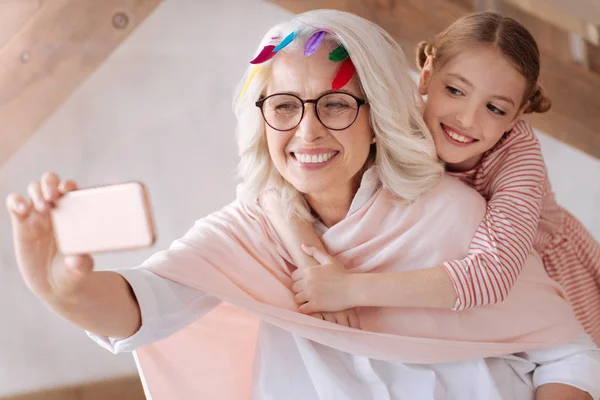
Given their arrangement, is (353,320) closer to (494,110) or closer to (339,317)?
(339,317)

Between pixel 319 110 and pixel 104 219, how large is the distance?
0.61 m

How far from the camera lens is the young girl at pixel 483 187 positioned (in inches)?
55.6

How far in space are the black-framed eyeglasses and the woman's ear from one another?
11.5 inches

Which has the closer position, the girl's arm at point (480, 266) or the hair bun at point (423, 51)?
the girl's arm at point (480, 266)

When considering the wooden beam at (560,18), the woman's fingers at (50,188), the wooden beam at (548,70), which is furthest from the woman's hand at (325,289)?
the wooden beam at (560,18)

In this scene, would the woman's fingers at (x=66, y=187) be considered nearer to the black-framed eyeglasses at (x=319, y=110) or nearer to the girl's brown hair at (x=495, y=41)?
the black-framed eyeglasses at (x=319, y=110)

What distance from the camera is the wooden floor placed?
2631 millimetres

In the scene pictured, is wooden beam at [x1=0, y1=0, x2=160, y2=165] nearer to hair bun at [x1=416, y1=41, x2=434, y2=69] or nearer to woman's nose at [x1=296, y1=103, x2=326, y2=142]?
hair bun at [x1=416, y1=41, x2=434, y2=69]

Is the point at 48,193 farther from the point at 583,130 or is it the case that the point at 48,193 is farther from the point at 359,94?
the point at 583,130

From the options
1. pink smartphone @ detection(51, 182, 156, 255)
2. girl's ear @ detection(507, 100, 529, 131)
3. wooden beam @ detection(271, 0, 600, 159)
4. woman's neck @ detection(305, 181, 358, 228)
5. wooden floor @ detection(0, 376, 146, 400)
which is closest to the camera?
pink smartphone @ detection(51, 182, 156, 255)

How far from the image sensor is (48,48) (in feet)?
7.01

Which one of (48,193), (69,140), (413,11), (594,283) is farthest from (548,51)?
(48,193)

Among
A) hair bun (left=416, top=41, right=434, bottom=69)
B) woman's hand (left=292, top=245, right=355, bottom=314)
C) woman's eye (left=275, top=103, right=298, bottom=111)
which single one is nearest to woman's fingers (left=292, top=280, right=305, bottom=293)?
woman's hand (left=292, top=245, right=355, bottom=314)

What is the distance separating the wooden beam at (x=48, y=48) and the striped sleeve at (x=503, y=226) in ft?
4.17
